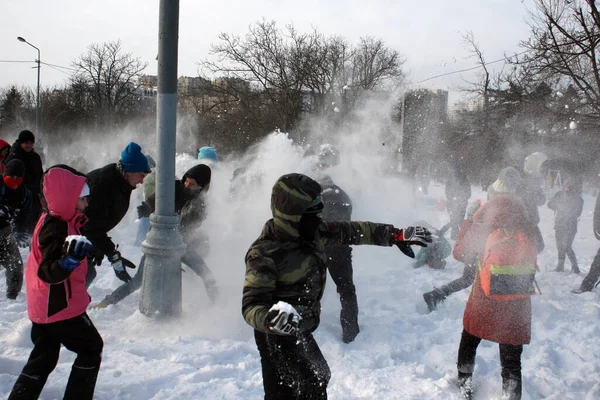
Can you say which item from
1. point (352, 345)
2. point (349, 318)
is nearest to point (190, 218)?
point (349, 318)

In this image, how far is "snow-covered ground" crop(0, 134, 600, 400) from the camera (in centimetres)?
360

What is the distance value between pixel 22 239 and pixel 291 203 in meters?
4.22

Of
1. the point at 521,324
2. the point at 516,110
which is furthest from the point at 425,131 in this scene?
the point at 521,324

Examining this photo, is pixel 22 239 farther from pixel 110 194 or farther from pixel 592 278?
pixel 592 278

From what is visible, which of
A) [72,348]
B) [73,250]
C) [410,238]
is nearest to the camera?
[73,250]

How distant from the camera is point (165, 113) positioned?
15.4 ft

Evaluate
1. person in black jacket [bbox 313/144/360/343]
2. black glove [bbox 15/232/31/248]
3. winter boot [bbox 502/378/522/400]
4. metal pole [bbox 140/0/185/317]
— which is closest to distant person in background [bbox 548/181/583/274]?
person in black jacket [bbox 313/144/360/343]

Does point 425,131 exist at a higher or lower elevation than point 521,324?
higher

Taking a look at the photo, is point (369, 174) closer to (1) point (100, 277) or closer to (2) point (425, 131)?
(2) point (425, 131)

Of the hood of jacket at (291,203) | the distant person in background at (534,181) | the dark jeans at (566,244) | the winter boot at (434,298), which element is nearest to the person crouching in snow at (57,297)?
the hood of jacket at (291,203)

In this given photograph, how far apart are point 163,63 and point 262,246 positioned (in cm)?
279

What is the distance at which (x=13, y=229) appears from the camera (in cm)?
538

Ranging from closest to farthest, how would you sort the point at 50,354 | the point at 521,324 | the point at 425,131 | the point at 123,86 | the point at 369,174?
the point at 50,354
the point at 521,324
the point at 369,174
the point at 425,131
the point at 123,86

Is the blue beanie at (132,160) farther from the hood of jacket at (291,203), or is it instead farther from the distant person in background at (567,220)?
the distant person in background at (567,220)
